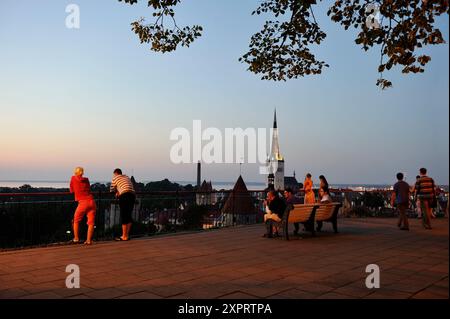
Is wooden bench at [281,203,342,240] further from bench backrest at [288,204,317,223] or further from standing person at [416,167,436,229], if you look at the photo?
standing person at [416,167,436,229]

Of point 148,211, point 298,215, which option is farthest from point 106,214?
point 298,215

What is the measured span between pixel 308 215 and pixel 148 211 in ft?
16.1

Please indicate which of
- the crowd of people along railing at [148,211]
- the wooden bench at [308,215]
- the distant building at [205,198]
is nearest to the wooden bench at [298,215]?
the wooden bench at [308,215]

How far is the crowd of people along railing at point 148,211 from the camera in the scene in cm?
902

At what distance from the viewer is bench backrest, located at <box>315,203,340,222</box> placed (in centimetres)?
1103

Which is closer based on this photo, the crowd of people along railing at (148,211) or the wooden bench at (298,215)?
the crowd of people along railing at (148,211)

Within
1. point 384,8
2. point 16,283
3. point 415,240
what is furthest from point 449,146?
point 415,240

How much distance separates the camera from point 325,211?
1133 centimetres

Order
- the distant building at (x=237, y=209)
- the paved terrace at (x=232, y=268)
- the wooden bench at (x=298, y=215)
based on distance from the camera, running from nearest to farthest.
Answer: the paved terrace at (x=232, y=268) → the wooden bench at (x=298, y=215) → the distant building at (x=237, y=209)

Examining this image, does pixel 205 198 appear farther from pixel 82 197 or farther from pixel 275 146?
pixel 275 146

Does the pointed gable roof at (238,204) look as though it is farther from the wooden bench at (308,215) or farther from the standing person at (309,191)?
Answer: the wooden bench at (308,215)

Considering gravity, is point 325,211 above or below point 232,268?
above

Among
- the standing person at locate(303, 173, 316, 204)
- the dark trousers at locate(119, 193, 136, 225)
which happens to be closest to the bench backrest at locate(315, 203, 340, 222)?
the standing person at locate(303, 173, 316, 204)
